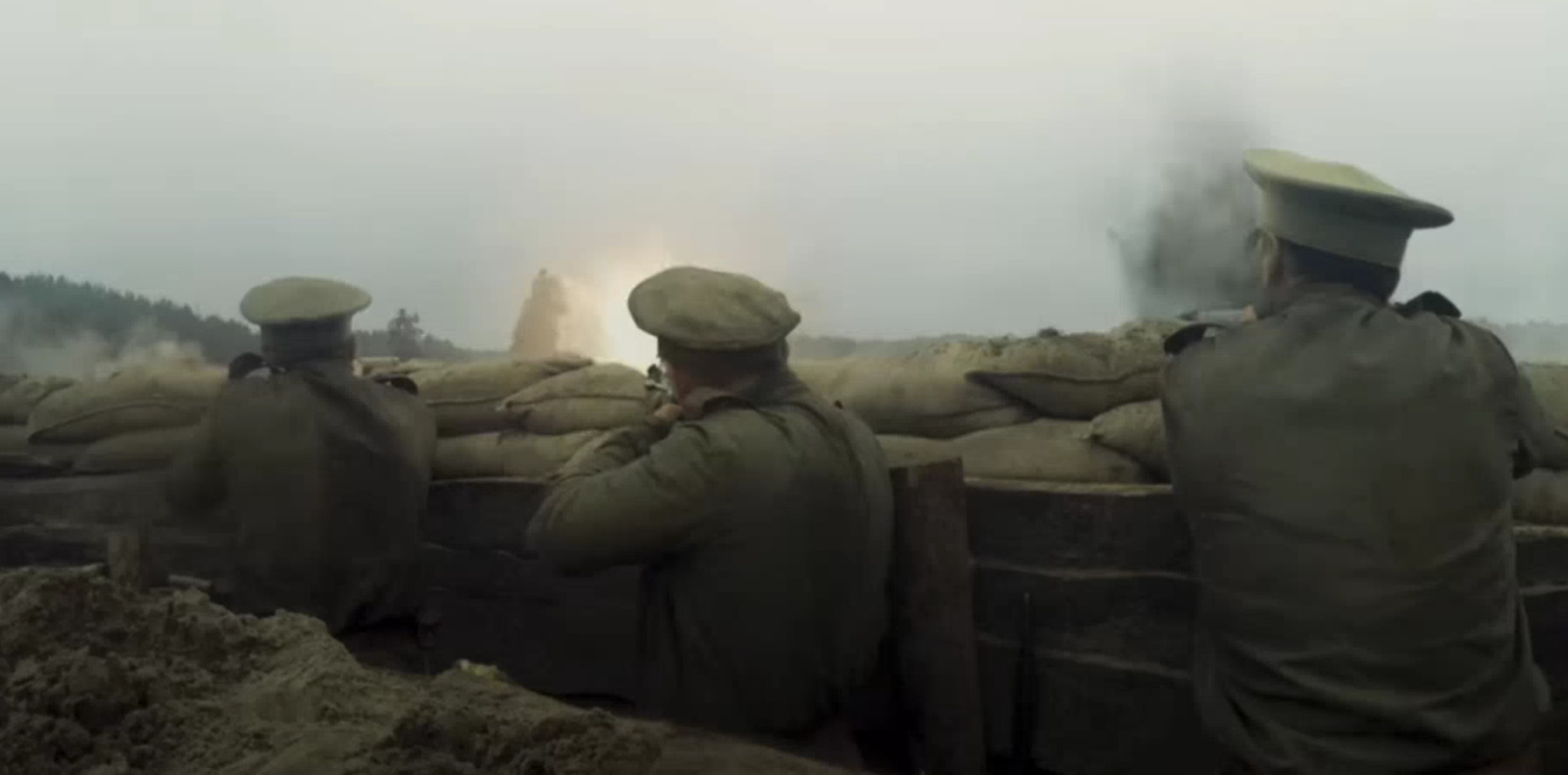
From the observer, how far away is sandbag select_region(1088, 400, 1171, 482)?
129 inches

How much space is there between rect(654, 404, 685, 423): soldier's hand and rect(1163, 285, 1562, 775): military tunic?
1206 millimetres

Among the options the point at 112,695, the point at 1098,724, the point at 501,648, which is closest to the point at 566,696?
the point at 501,648

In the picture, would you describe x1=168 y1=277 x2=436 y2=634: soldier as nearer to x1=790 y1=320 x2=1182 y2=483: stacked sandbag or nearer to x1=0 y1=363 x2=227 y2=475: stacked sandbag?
x1=0 y1=363 x2=227 y2=475: stacked sandbag

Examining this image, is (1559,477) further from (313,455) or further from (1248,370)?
(313,455)

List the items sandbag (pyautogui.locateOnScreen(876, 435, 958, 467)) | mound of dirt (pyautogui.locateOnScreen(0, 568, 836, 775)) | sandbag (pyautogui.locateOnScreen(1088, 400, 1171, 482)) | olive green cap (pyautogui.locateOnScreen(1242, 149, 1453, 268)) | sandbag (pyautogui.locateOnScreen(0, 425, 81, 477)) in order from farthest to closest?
sandbag (pyautogui.locateOnScreen(0, 425, 81, 477)) → sandbag (pyautogui.locateOnScreen(876, 435, 958, 467)) → sandbag (pyautogui.locateOnScreen(1088, 400, 1171, 482)) → olive green cap (pyautogui.locateOnScreen(1242, 149, 1453, 268)) → mound of dirt (pyautogui.locateOnScreen(0, 568, 836, 775))

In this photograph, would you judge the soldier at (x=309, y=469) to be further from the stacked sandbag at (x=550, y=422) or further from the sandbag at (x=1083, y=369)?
the sandbag at (x=1083, y=369)

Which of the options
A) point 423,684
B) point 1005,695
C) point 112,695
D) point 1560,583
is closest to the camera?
point 112,695

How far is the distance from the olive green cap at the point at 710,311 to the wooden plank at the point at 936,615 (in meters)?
0.49

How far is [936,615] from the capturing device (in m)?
3.19

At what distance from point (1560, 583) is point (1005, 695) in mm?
1261

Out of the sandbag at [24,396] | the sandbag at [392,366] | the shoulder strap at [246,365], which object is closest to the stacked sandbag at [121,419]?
the sandbag at [24,396]

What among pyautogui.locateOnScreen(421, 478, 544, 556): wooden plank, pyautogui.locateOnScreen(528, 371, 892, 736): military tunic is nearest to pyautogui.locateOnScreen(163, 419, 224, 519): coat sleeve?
pyautogui.locateOnScreen(421, 478, 544, 556): wooden plank

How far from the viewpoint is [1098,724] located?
10.3 feet

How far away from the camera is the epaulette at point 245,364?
175 inches
